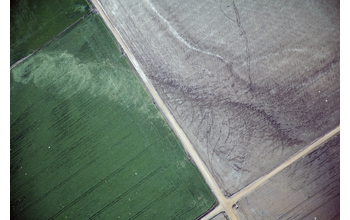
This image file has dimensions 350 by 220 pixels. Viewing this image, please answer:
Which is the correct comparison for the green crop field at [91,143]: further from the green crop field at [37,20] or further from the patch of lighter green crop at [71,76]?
the green crop field at [37,20]

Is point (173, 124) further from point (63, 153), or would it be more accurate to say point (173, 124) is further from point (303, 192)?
point (303, 192)

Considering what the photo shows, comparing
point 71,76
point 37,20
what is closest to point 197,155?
point 71,76

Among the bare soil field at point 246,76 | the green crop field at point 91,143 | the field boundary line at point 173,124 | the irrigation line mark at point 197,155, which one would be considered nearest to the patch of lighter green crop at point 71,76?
the green crop field at point 91,143

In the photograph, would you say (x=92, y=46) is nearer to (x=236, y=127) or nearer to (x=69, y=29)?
(x=69, y=29)

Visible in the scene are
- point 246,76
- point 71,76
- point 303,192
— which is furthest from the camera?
point 71,76

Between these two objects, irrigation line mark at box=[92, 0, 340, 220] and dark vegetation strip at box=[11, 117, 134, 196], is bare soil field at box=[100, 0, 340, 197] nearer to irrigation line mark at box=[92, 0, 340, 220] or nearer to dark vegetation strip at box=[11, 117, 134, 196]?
irrigation line mark at box=[92, 0, 340, 220]
